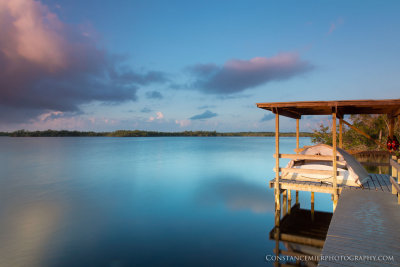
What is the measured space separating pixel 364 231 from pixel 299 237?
3.59 meters

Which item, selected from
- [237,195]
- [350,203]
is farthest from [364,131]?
[350,203]

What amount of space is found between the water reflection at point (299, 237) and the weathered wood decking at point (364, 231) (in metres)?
1.70

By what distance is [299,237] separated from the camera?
24.9ft

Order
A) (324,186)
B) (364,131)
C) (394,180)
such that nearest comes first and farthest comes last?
(394,180), (324,186), (364,131)

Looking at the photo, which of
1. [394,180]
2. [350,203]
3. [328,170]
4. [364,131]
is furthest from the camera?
[364,131]

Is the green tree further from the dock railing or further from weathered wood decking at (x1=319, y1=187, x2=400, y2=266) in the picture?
weathered wood decking at (x1=319, y1=187, x2=400, y2=266)

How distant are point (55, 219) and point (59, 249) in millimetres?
3056

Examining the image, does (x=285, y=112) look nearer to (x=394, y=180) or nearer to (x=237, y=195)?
(x=394, y=180)

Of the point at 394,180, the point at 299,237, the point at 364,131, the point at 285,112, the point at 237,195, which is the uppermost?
the point at 285,112

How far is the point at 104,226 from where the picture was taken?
360 inches

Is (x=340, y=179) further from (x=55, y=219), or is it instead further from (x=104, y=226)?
(x=55, y=219)


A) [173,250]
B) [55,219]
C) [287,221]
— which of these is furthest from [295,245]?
[55,219]

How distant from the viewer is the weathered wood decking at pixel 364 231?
140 inches

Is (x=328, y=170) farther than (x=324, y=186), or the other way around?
(x=328, y=170)
